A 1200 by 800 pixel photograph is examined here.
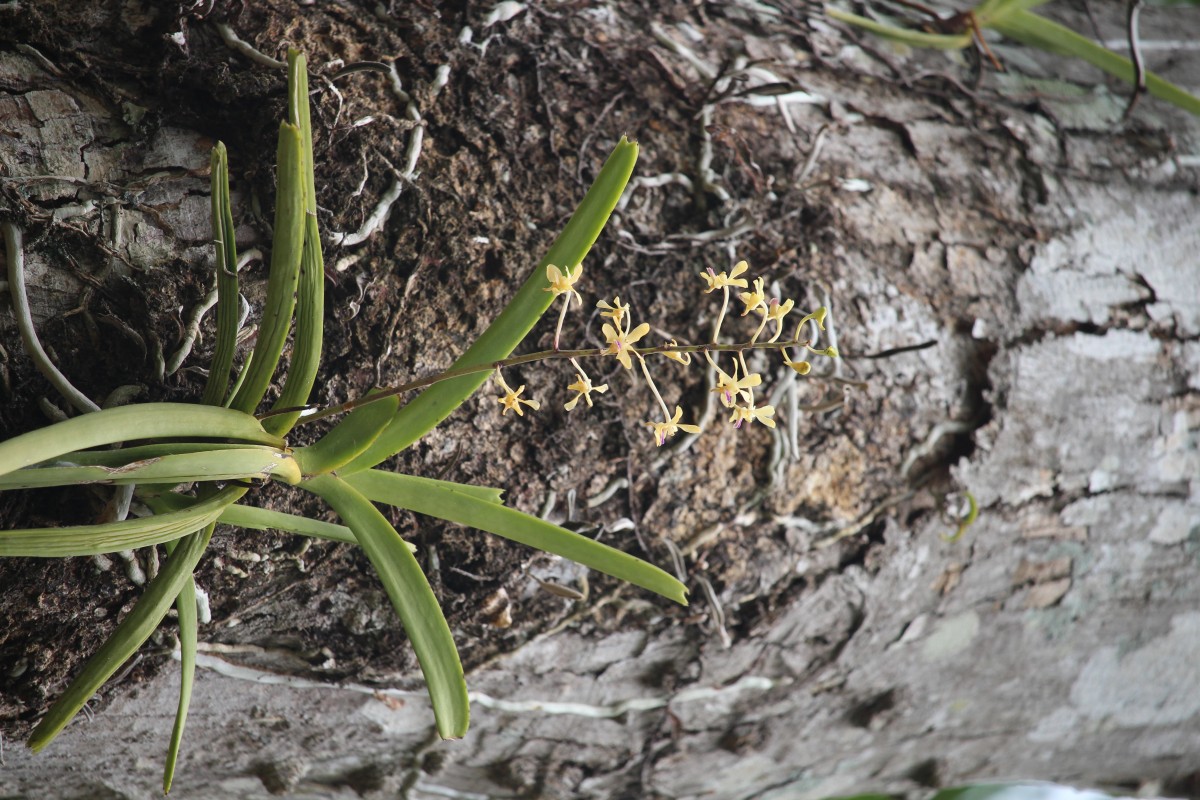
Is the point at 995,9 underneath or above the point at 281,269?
above

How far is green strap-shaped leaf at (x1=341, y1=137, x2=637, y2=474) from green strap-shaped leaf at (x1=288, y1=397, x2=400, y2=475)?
→ 0.02 metres

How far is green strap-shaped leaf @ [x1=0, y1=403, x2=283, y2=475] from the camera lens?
43 cm

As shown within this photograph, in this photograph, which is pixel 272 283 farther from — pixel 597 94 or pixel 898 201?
pixel 898 201

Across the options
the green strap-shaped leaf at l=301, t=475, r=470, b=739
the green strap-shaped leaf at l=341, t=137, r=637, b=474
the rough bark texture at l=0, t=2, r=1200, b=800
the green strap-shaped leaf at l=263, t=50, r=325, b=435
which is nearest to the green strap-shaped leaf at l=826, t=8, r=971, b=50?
the rough bark texture at l=0, t=2, r=1200, b=800

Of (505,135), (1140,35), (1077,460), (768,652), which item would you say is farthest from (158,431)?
(1140,35)

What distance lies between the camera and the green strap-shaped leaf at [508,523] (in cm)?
58

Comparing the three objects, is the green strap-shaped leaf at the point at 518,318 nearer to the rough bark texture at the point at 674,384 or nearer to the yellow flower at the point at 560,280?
the yellow flower at the point at 560,280

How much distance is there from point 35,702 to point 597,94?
2.45 feet

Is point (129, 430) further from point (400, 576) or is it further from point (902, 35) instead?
point (902, 35)

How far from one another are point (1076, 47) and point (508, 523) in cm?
103

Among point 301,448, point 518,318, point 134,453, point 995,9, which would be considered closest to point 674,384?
point 518,318

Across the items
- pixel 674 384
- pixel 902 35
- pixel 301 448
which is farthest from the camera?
pixel 902 35

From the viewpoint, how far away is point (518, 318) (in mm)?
571

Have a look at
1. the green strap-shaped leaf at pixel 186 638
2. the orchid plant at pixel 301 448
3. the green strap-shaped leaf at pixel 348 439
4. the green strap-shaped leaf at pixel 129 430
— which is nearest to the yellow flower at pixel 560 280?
the orchid plant at pixel 301 448
